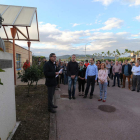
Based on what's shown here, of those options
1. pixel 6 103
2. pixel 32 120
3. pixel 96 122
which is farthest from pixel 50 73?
pixel 96 122

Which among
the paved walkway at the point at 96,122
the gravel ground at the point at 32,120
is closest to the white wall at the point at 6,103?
the gravel ground at the point at 32,120

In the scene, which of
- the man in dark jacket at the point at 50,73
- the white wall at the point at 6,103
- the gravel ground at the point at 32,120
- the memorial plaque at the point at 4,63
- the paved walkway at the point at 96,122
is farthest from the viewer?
the man in dark jacket at the point at 50,73

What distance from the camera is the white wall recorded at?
2.52 meters

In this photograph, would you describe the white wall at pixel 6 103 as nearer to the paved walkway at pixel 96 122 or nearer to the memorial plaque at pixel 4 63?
the memorial plaque at pixel 4 63

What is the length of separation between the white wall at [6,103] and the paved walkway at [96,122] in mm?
1233

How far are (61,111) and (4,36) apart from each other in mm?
12586

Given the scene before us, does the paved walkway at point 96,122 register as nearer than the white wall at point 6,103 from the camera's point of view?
No

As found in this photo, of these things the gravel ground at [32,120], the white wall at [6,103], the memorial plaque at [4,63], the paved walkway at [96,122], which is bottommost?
the paved walkway at [96,122]

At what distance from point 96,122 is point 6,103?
2624 mm

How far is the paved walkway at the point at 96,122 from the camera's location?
3.11m

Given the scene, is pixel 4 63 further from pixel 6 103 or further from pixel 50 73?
pixel 50 73

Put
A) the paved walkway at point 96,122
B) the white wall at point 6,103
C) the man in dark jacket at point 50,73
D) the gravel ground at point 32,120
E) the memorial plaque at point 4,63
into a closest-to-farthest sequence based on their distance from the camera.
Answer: the memorial plaque at point 4,63 → the white wall at point 6,103 → the gravel ground at point 32,120 → the paved walkway at point 96,122 → the man in dark jacket at point 50,73

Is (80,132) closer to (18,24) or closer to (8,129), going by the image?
(8,129)

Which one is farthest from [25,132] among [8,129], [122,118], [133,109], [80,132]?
[133,109]
